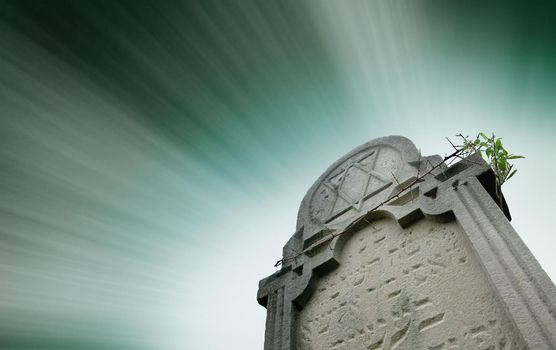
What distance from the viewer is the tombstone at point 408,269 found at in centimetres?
210

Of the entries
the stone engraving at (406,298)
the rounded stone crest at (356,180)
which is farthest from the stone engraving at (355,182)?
the stone engraving at (406,298)

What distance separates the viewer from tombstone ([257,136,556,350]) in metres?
2.10

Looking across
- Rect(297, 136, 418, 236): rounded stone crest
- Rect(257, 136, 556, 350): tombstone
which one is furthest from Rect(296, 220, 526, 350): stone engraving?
Rect(297, 136, 418, 236): rounded stone crest

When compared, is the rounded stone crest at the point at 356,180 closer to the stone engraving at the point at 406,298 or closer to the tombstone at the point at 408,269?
the tombstone at the point at 408,269

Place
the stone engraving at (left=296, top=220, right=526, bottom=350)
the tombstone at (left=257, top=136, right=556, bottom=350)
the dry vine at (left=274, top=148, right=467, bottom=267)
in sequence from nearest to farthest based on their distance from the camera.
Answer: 1. the tombstone at (left=257, top=136, right=556, bottom=350)
2. the stone engraving at (left=296, top=220, right=526, bottom=350)
3. the dry vine at (left=274, top=148, right=467, bottom=267)

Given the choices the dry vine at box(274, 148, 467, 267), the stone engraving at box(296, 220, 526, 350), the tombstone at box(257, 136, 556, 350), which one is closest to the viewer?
the tombstone at box(257, 136, 556, 350)

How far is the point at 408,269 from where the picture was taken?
284 centimetres

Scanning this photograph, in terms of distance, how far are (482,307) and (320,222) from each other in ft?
6.78

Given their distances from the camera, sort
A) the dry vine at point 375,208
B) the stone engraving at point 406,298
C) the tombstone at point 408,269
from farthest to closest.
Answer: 1. the dry vine at point 375,208
2. the stone engraving at point 406,298
3. the tombstone at point 408,269

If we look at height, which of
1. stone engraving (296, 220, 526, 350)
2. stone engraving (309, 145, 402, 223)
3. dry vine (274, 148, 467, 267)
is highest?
stone engraving (309, 145, 402, 223)

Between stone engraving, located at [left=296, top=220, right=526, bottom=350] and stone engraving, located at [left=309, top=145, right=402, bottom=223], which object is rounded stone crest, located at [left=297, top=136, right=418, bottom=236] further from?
stone engraving, located at [left=296, top=220, right=526, bottom=350]

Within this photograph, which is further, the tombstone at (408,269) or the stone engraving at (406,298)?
the stone engraving at (406,298)

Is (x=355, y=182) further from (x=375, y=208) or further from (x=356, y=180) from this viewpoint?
(x=375, y=208)

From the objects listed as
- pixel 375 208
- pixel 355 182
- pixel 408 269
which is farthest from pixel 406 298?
pixel 355 182
